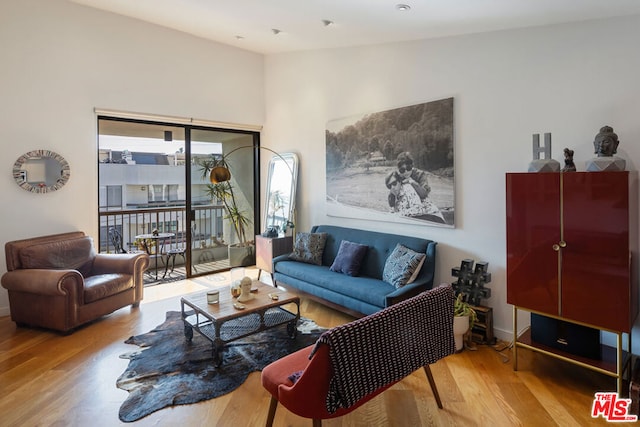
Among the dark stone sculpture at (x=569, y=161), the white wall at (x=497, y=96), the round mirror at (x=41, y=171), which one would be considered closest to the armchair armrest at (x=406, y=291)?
the white wall at (x=497, y=96)

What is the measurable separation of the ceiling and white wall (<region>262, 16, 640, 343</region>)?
0.51ft

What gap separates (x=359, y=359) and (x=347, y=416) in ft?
2.65

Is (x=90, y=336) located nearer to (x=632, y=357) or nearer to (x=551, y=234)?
(x=551, y=234)

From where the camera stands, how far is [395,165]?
404cm

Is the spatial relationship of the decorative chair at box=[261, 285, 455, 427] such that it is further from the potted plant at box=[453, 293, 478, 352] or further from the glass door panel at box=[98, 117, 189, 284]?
the glass door panel at box=[98, 117, 189, 284]

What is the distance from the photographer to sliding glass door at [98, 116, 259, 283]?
16.9ft

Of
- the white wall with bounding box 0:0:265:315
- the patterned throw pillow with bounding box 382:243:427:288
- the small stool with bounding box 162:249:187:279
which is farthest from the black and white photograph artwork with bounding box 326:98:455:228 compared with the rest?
the small stool with bounding box 162:249:187:279

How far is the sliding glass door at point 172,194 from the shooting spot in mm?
5152

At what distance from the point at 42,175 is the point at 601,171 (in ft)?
17.7

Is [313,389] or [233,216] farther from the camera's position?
[233,216]

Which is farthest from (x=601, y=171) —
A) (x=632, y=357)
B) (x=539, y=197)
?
(x=632, y=357)

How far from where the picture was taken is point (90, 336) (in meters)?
3.41

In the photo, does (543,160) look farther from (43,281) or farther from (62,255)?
(62,255)

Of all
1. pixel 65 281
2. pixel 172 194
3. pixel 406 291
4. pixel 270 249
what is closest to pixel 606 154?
pixel 406 291
